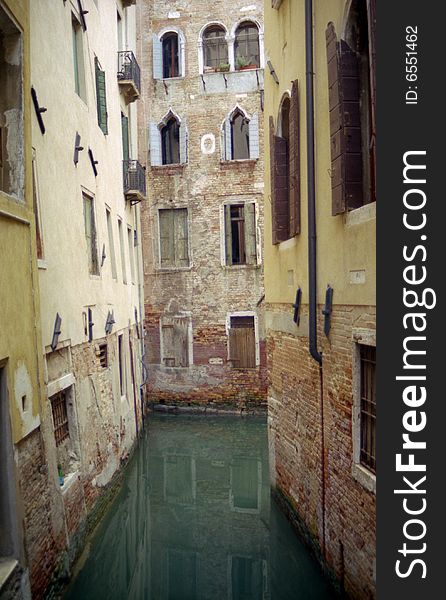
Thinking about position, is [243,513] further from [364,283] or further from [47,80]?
[47,80]

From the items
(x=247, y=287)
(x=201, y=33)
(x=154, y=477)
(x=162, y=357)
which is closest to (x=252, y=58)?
(x=201, y=33)

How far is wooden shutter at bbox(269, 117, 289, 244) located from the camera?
26.0 feet

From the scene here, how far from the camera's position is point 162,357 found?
51.8ft

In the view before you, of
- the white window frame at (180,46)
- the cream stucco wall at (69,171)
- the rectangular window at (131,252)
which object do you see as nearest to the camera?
the cream stucco wall at (69,171)

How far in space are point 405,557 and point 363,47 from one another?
13.3 feet

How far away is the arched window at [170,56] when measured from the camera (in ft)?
52.1

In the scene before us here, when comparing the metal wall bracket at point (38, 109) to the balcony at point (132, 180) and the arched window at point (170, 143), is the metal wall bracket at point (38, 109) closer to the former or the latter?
the balcony at point (132, 180)

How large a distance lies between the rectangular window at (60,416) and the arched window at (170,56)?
1105 centimetres

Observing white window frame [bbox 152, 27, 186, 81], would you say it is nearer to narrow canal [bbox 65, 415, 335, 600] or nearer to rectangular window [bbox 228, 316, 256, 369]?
rectangular window [bbox 228, 316, 256, 369]

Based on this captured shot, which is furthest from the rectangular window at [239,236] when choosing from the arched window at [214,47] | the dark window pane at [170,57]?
the dark window pane at [170,57]

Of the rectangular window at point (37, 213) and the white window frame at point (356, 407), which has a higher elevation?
the rectangular window at point (37, 213)

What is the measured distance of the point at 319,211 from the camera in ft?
20.4

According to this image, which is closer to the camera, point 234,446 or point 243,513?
point 243,513

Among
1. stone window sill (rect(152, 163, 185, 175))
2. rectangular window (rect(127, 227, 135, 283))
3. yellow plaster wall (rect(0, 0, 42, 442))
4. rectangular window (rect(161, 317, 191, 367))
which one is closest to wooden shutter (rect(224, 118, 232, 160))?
stone window sill (rect(152, 163, 185, 175))
